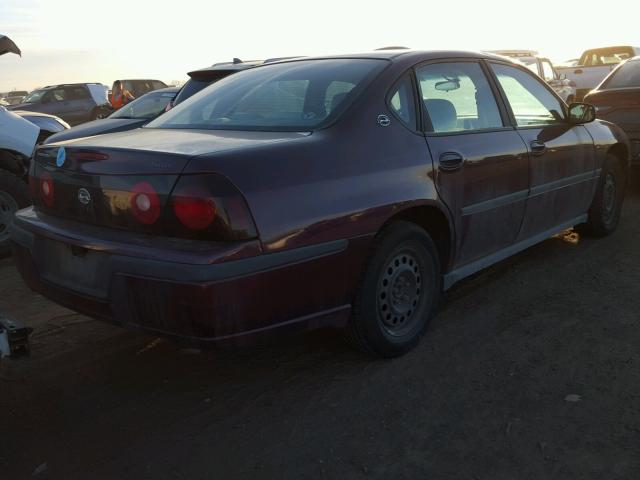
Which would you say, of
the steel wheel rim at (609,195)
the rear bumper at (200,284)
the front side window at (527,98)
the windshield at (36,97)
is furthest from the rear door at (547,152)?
the windshield at (36,97)

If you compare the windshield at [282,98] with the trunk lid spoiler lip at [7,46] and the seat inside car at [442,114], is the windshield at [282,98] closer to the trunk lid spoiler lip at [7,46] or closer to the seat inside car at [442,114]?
the seat inside car at [442,114]

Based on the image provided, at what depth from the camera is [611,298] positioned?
13.9 feet

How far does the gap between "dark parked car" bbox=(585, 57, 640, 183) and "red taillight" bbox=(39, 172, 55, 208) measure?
20.2 feet

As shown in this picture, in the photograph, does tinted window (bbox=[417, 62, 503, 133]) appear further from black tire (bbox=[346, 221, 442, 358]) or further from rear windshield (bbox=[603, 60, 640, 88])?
rear windshield (bbox=[603, 60, 640, 88])

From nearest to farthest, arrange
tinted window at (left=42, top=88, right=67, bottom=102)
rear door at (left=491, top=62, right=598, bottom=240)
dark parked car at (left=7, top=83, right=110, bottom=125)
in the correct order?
1. rear door at (left=491, top=62, right=598, bottom=240)
2. dark parked car at (left=7, top=83, right=110, bottom=125)
3. tinted window at (left=42, top=88, right=67, bottom=102)

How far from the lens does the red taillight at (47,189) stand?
315 cm

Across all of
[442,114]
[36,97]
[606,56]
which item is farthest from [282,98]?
[36,97]

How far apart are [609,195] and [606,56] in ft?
Result: 48.6

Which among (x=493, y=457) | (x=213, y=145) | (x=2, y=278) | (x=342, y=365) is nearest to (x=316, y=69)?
(x=213, y=145)

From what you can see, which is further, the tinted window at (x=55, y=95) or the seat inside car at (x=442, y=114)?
the tinted window at (x=55, y=95)

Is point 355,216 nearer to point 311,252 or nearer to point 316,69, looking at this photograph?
point 311,252

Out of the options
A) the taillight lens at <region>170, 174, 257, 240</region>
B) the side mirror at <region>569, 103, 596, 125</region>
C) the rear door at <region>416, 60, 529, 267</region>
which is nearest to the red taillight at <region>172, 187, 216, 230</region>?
the taillight lens at <region>170, 174, 257, 240</region>

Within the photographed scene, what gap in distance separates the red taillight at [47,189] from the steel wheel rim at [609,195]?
4.26 metres

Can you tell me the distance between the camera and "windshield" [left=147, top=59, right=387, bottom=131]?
10.7 feet
